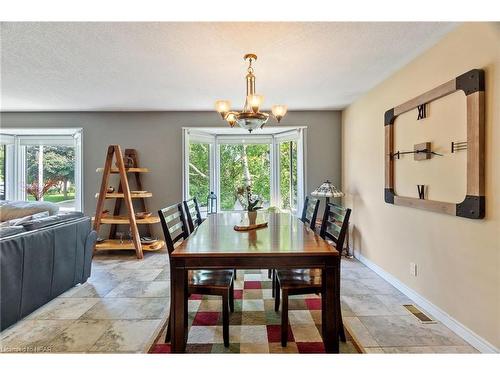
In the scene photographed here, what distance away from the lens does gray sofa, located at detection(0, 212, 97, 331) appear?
1977mm

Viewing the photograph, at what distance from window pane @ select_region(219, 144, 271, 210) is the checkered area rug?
234 cm

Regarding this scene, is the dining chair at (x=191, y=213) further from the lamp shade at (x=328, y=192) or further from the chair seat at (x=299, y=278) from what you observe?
the lamp shade at (x=328, y=192)

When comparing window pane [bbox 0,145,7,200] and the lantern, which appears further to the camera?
the lantern

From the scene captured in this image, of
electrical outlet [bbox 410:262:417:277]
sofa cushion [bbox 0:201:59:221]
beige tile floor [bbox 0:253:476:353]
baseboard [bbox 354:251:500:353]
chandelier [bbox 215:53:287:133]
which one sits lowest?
beige tile floor [bbox 0:253:476:353]

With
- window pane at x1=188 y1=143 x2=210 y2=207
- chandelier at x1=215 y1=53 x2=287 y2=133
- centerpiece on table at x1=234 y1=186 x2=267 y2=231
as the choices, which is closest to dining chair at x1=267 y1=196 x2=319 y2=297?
centerpiece on table at x1=234 y1=186 x2=267 y2=231

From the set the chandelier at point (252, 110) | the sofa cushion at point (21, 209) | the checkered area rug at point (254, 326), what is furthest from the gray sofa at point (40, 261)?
the chandelier at point (252, 110)

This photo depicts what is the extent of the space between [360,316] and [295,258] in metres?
1.13

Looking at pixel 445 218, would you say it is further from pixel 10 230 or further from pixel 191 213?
pixel 10 230

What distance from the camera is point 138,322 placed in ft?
7.04

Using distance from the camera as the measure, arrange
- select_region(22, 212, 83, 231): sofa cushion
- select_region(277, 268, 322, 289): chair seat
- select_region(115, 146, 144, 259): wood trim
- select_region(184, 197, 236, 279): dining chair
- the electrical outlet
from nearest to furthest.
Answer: select_region(277, 268, 322, 289): chair seat < select_region(22, 212, 83, 231): sofa cushion < the electrical outlet < select_region(184, 197, 236, 279): dining chair < select_region(115, 146, 144, 259): wood trim

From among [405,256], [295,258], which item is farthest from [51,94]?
[405,256]

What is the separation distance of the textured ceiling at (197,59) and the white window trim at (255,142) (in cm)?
84

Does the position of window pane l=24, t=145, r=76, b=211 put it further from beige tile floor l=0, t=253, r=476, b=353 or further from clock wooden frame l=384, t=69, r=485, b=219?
clock wooden frame l=384, t=69, r=485, b=219

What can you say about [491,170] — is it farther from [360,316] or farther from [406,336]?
[360,316]
